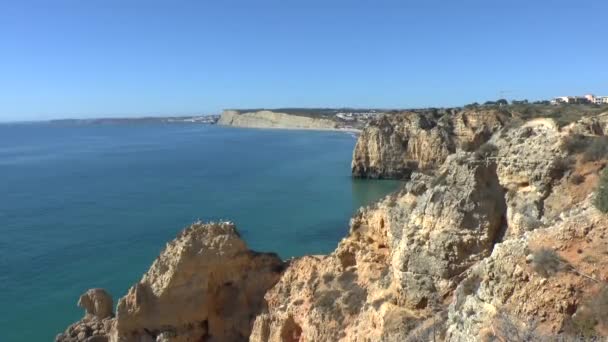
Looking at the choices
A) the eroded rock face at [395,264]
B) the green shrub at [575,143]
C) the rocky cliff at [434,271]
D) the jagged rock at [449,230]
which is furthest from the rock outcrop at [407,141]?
the jagged rock at [449,230]

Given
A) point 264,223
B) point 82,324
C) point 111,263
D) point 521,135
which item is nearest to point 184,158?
point 264,223

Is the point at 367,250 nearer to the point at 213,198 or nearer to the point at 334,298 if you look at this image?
the point at 334,298

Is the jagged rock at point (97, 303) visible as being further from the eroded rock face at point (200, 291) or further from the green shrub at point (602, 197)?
the green shrub at point (602, 197)

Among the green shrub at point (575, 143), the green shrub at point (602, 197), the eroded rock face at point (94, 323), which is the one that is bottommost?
the eroded rock face at point (94, 323)

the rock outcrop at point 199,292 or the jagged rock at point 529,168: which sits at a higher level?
the jagged rock at point 529,168

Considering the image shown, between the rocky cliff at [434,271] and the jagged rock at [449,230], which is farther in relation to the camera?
→ the jagged rock at [449,230]

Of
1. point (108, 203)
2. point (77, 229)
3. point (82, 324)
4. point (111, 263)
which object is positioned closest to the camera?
point (82, 324)
